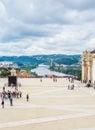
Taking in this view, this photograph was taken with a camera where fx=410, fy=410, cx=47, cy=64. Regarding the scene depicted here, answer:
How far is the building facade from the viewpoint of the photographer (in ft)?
238

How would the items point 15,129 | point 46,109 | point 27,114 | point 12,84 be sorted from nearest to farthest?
point 15,129, point 27,114, point 46,109, point 12,84

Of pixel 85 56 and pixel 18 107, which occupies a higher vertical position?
pixel 85 56

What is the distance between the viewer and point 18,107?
3678cm

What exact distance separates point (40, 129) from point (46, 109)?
9.79 meters

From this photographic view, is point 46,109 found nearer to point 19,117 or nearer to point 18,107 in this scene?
point 18,107

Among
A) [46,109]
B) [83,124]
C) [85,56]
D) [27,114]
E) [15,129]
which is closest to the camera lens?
[15,129]

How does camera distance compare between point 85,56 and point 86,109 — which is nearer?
point 86,109

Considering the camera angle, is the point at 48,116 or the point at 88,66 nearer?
the point at 48,116

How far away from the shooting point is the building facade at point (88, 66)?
72.5 metres

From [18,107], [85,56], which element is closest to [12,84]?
[85,56]

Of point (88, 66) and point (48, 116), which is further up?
point (88, 66)

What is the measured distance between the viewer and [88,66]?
76.8 meters

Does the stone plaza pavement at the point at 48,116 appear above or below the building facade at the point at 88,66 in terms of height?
below

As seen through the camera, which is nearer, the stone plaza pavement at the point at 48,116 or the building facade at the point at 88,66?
the stone plaza pavement at the point at 48,116
